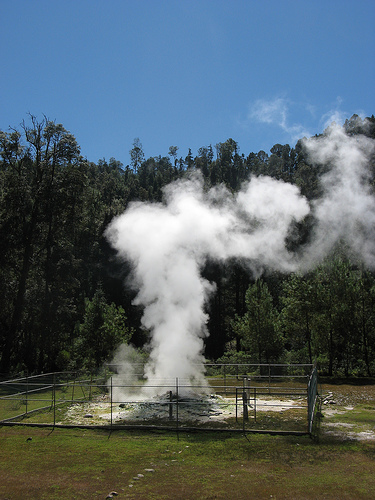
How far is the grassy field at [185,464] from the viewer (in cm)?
937

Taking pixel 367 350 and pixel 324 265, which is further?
pixel 324 265

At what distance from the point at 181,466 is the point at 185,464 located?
0.18 meters

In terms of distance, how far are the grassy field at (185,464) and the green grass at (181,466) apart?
0.08ft

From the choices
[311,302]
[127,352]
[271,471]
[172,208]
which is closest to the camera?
[271,471]

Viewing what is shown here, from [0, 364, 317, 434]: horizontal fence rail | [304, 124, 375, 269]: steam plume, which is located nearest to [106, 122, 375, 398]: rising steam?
[0, 364, 317, 434]: horizontal fence rail

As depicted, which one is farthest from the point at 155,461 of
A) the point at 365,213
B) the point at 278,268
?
the point at 365,213

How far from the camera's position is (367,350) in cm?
3516

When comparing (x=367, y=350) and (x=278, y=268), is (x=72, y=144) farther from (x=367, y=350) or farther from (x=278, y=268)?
(x=367, y=350)

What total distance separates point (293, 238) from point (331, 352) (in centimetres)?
2081

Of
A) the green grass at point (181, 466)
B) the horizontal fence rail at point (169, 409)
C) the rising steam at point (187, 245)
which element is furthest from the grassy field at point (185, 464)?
the rising steam at point (187, 245)

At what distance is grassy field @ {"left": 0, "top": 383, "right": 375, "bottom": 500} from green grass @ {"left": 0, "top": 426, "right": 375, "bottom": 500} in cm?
2

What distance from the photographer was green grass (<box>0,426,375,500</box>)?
936 cm

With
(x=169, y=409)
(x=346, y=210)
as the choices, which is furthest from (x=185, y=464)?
(x=346, y=210)

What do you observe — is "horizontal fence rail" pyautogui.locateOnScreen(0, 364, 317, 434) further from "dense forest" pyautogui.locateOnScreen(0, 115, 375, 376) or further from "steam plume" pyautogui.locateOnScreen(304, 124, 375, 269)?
"steam plume" pyautogui.locateOnScreen(304, 124, 375, 269)
